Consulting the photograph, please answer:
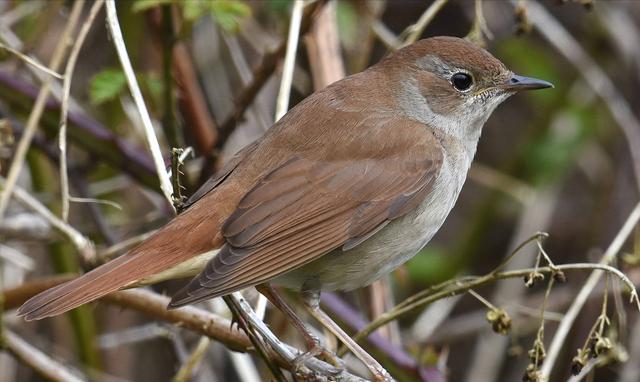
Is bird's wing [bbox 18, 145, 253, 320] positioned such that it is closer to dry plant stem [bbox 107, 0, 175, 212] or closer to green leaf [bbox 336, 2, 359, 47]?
dry plant stem [bbox 107, 0, 175, 212]

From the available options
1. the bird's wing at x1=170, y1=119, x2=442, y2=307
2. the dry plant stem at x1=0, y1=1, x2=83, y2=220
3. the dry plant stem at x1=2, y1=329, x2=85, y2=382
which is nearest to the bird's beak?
the bird's wing at x1=170, y1=119, x2=442, y2=307

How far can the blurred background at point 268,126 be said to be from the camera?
3648 mm

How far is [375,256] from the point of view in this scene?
10.1 ft

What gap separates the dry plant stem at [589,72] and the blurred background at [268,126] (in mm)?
14

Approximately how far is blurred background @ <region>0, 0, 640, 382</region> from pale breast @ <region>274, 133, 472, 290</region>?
362mm

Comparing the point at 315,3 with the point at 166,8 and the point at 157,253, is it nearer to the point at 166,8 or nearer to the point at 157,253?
the point at 166,8

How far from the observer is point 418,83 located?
352 cm

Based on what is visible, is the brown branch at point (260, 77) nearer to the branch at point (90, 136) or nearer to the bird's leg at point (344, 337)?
the branch at point (90, 136)

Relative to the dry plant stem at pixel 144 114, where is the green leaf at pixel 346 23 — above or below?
above

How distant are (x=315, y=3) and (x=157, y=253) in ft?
3.83

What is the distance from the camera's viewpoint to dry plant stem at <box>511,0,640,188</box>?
4.59m

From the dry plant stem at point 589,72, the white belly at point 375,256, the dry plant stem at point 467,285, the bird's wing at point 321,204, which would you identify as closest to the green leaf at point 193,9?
the bird's wing at point 321,204

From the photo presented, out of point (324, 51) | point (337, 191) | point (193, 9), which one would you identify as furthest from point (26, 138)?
point (324, 51)

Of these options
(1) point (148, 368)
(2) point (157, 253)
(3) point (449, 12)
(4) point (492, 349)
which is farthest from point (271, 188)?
(3) point (449, 12)
